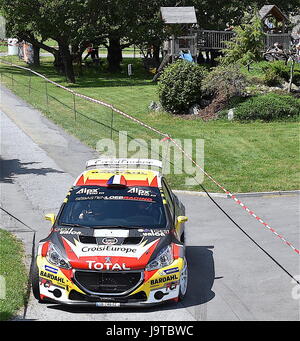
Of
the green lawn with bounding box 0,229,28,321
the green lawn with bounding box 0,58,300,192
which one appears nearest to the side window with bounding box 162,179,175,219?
the green lawn with bounding box 0,229,28,321

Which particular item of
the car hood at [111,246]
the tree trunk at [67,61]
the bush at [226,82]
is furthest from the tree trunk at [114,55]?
the car hood at [111,246]

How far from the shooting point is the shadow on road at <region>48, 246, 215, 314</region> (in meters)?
10.0

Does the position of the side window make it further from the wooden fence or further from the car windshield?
the wooden fence

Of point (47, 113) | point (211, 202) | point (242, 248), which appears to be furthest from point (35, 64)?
point (242, 248)

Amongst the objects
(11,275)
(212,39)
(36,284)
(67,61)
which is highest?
(212,39)

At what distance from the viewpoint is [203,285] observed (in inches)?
443

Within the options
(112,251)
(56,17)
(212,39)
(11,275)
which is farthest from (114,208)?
(212,39)

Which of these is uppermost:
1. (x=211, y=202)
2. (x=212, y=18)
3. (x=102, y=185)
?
(x=212, y=18)

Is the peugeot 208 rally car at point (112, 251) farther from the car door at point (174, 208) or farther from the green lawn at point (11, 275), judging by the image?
the green lawn at point (11, 275)

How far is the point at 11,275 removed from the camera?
36.6 ft

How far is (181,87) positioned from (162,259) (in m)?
19.0

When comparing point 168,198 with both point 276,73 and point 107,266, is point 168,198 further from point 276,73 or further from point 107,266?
point 276,73
